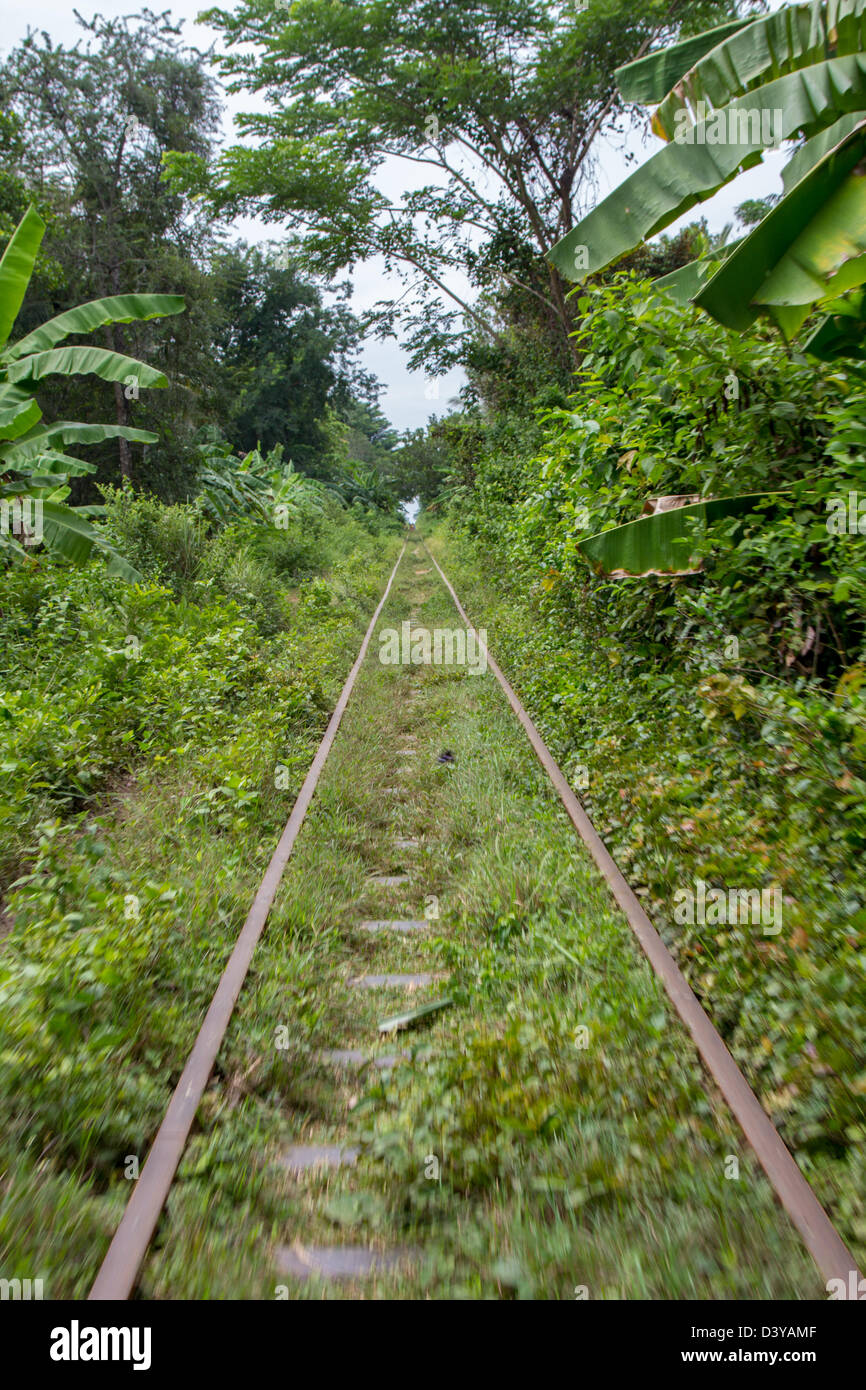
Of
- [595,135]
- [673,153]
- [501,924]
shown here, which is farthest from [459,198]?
[501,924]

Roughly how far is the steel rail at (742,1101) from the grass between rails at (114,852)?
192 cm

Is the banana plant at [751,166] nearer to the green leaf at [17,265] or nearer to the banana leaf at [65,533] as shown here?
the green leaf at [17,265]

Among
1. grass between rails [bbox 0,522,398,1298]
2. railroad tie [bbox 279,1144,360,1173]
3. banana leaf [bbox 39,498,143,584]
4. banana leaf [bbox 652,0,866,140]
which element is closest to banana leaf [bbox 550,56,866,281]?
banana leaf [bbox 652,0,866,140]

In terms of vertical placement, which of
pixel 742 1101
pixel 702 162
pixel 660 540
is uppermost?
pixel 702 162

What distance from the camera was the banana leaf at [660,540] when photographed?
195 inches

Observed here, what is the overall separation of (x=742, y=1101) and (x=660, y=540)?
3.68m

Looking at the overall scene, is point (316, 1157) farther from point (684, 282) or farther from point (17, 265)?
point (17, 265)

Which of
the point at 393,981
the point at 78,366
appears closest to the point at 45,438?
the point at 78,366

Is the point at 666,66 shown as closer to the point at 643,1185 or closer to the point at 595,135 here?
the point at 643,1185

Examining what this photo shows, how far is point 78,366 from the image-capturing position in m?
8.33

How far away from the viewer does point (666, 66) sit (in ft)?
17.8

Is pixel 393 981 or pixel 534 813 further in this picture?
pixel 534 813

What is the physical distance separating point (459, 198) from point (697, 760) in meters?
16.3

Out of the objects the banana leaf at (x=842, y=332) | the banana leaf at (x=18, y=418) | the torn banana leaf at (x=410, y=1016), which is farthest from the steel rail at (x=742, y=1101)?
the banana leaf at (x=18, y=418)
